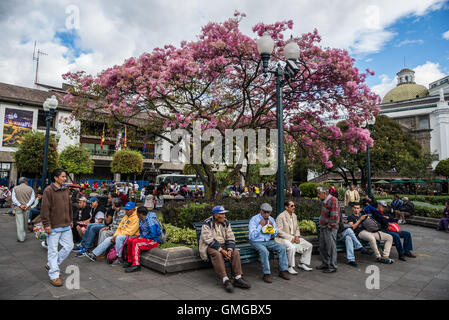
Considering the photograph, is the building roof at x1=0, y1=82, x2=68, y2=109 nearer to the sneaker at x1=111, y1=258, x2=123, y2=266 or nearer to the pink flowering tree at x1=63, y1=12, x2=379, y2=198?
the pink flowering tree at x1=63, y1=12, x2=379, y2=198

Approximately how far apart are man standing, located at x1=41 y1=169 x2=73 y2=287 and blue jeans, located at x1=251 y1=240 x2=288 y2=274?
323cm

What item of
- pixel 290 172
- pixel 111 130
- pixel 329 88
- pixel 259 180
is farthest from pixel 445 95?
pixel 111 130

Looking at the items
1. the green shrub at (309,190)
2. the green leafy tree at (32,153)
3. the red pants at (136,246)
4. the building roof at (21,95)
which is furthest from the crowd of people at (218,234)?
the building roof at (21,95)

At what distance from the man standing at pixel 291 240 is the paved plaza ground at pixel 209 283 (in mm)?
327

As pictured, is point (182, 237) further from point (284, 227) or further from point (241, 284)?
point (241, 284)

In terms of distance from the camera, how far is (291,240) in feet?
18.4

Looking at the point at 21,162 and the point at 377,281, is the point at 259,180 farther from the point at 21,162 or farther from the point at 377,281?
the point at 377,281

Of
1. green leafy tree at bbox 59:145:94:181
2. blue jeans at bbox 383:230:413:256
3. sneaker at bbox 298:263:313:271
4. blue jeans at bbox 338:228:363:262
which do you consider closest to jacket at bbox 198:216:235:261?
sneaker at bbox 298:263:313:271

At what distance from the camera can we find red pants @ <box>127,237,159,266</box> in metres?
5.36

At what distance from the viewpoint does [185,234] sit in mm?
6926

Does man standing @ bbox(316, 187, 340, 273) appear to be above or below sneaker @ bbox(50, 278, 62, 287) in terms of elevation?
above

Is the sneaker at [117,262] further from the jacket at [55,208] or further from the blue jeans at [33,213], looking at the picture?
the blue jeans at [33,213]
